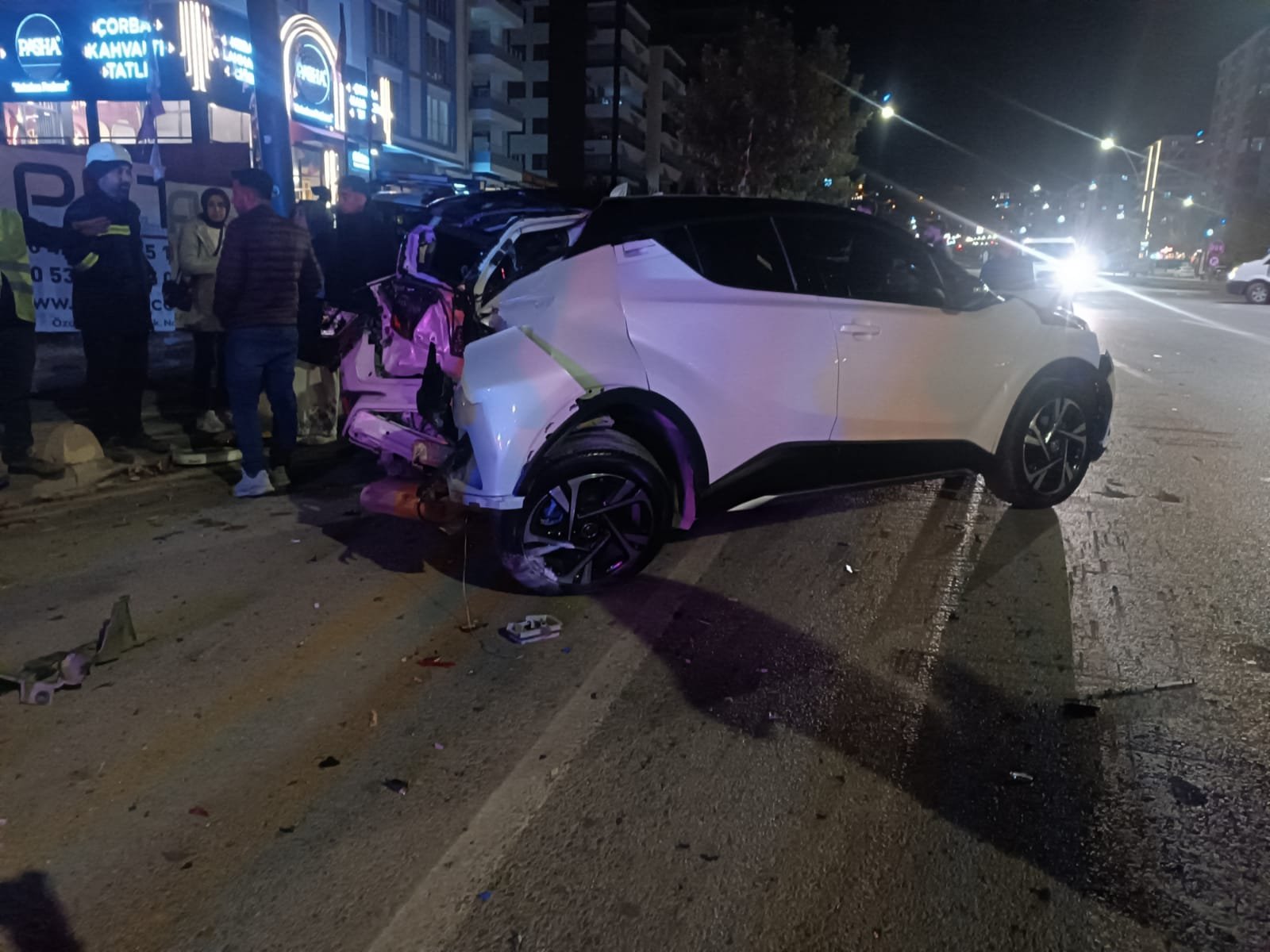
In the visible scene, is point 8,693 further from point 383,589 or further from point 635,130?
point 635,130

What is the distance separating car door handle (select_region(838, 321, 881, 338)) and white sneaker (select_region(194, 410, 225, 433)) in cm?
542

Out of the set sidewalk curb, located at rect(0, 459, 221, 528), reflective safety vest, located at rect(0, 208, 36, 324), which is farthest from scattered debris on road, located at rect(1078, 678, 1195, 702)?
reflective safety vest, located at rect(0, 208, 36, 324)

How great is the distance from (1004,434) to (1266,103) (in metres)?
136

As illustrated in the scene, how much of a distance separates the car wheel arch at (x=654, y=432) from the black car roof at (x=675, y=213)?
2.33 feet

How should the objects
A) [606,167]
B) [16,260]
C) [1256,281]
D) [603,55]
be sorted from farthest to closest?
[606,167]
[603,55]
[1256,281]
[16,260]

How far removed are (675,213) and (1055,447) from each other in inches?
115

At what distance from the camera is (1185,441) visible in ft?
25.9

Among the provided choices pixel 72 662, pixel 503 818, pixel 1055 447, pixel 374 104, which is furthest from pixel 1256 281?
pixel 72 662

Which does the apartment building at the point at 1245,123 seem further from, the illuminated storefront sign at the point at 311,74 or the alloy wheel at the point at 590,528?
the alloy wheel at the point at 590,528

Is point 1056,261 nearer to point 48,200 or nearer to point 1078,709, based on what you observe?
point 48,200

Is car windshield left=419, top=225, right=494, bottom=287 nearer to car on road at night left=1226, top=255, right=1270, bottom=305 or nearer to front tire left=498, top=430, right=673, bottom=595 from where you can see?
front tire left=498, top=430, right=673, bottom=595

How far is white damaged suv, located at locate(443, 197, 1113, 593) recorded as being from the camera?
13.4ft

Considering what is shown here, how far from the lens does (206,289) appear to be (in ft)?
24.7

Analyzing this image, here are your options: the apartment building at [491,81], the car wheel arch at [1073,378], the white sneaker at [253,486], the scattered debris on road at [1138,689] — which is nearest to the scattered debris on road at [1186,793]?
the scattered debris on road at [1138,689]
